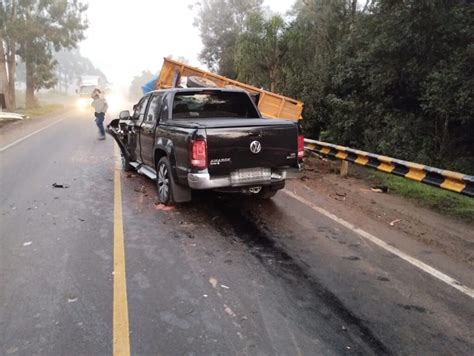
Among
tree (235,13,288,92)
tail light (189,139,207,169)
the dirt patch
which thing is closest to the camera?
the dirt patch

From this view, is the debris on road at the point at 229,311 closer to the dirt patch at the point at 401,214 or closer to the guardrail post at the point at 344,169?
the dirt patch at the point at 401,214

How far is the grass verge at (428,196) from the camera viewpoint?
7156 millimetres

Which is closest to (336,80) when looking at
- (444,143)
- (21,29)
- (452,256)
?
(444,143)

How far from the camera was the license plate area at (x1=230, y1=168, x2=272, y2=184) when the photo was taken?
6.11 m

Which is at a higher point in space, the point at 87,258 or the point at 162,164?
the point at 162,164

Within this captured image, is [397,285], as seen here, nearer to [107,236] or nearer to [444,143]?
[107,236]

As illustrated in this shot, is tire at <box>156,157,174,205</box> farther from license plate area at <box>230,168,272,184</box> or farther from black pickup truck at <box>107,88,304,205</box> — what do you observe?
license plate area at <box>230,168,272,184</box>

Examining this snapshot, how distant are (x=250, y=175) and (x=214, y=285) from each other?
225 centimetres

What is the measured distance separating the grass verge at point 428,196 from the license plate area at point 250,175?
10.3 feet

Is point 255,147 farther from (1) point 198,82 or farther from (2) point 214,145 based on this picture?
(1) point 198,82

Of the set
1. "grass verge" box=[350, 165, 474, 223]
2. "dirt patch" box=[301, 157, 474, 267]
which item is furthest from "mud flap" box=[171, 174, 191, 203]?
"grass verge" box=[350, 165, 474, 223]

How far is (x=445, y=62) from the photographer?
11117mm

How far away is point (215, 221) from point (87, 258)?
2016 mm

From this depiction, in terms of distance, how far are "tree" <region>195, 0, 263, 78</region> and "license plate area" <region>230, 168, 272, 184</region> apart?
27157 millimetres
